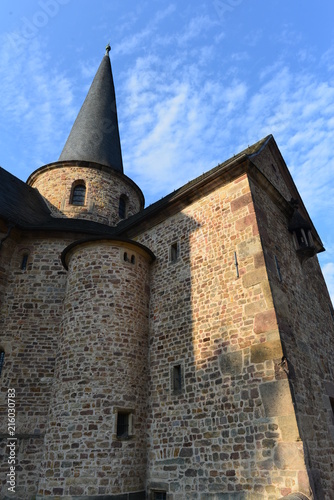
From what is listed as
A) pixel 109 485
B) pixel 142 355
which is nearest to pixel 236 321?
pixel 142 355

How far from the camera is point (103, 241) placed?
9.80m

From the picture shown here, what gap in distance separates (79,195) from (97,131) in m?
4.36

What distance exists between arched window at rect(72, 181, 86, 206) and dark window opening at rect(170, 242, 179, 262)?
258 inches

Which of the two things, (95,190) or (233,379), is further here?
(95,190)

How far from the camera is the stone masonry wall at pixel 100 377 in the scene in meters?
7.34

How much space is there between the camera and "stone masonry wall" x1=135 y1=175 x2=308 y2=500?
6285 mm

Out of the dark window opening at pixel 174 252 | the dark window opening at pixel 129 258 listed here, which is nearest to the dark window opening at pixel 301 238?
the dark window opening at pixel 174 252

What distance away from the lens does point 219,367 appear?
7.48 metres

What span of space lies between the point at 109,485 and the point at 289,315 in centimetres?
518

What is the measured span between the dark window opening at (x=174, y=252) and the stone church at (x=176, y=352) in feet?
0.13

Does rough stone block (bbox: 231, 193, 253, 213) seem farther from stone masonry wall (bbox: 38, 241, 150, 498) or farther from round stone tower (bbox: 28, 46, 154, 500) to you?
stone masonry wall (bbox: 38, 241, 150, 498)

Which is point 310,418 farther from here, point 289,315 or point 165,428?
point 165,428

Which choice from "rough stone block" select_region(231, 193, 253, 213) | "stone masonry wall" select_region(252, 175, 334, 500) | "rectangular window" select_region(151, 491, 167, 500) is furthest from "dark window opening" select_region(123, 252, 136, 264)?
"rectangular window" select_region(151, 491, 167, 500)

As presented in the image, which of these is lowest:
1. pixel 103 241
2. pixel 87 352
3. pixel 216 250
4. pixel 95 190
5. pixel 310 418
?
pixel 310 418
